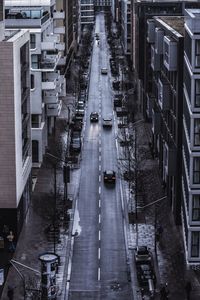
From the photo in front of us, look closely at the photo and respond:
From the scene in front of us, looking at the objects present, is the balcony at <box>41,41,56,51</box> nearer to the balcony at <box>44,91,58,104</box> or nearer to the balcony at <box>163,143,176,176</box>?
the balcony at <box>44,91,58,104</box>

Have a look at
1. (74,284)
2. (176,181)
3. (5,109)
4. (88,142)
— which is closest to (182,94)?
(176,181)

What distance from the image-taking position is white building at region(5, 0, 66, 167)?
8612 cm

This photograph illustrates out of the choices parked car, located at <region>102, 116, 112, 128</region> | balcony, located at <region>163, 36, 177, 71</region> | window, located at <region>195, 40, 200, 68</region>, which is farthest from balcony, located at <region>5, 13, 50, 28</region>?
window, located at <region>195, 40, 200, 68</region>

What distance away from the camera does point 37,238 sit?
6350cm

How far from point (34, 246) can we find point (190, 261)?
11.8 meters

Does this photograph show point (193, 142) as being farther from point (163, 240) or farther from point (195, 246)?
point (163, 240)

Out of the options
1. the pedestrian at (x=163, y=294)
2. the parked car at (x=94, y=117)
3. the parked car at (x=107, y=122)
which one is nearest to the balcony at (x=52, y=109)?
the parked car at (x=107, y=122)

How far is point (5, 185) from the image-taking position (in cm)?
6366

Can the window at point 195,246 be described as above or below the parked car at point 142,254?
above

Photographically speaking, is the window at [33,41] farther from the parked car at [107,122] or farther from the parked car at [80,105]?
the parked car at [80,105]

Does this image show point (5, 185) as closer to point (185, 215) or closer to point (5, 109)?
point (5, 109)

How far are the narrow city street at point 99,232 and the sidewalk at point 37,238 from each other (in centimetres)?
103

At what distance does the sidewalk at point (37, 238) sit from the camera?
54.0m

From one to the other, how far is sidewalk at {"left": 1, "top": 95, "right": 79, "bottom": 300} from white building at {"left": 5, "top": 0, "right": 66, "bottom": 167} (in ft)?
16.8
